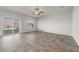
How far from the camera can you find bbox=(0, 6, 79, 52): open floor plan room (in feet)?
4.62

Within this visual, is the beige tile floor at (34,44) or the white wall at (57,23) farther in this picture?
the white wall at (57,23)

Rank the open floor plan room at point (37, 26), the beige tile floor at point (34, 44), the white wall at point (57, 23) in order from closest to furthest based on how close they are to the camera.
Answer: the open floor plan room at point (37, 26) < the beige tile floor at point (34, 44) < the white wall at point (57, 23)

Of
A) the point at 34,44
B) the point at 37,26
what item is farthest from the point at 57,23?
the point at 34,44

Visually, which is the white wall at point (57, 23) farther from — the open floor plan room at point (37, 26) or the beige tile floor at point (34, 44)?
the beige tile floor at point (34, 44)

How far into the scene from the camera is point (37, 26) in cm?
193

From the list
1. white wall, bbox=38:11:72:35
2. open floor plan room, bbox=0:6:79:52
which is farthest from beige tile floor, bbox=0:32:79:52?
white wall, bbox=38:11:72:35

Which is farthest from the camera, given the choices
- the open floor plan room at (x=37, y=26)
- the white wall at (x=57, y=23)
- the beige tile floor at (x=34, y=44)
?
the white wall at (x=57, y=23)

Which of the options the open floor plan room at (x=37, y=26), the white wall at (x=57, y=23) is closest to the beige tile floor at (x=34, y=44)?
the open floor plan room at (x=37, y=26)

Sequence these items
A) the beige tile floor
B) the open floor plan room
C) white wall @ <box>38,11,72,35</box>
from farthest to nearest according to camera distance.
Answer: white wall @ <box>38,11,72,35</box>, the beige tile floor, the open floor plan room

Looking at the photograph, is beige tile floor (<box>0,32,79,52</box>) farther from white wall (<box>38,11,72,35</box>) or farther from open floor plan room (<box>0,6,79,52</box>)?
white wall (<box>38,11,72,35</box>)

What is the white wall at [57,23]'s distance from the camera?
169cm

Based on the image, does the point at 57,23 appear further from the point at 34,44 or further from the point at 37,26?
the point at 34,44
